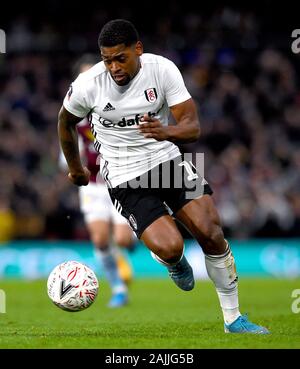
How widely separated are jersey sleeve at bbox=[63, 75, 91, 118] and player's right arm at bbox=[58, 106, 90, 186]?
0.16ft

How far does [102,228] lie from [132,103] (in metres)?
4.61

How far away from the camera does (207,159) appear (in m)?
20.0

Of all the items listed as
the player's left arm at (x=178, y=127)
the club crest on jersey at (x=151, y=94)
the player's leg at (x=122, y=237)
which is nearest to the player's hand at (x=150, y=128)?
the player's left arm at (x=178, y=127)

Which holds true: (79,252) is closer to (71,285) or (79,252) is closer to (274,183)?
(274,183)

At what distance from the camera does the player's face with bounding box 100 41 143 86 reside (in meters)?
7.17

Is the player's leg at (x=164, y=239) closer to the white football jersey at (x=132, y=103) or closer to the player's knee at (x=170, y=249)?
the player's knee at (x=170, y=249)

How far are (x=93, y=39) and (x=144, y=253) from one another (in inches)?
257

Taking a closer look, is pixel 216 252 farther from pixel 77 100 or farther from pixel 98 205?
pixel 98 205

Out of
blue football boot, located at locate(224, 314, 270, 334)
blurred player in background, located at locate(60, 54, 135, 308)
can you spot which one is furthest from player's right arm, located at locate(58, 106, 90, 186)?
blurred player in background, located at locate(60, 54, 135, 308)

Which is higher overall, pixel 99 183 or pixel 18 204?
pixel 99 183

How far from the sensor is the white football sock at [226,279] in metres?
7.41

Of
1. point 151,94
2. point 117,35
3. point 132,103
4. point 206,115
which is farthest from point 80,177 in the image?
point 206,115

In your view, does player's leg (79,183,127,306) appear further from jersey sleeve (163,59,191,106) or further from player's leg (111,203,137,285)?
jersey sleeve (163,59,191,106)
